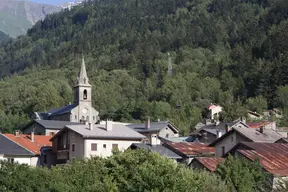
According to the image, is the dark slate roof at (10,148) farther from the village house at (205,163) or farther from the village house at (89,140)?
the village house at (205,163)

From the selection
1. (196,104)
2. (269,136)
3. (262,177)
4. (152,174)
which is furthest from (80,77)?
(152,174)

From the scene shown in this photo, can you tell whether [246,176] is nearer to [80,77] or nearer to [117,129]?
[117,129]

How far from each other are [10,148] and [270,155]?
23.6 meters

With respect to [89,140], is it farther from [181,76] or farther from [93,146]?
[181,76]

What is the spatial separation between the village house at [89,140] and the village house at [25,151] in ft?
3.39

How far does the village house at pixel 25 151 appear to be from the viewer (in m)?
55.7

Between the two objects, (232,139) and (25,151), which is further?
(25,151)

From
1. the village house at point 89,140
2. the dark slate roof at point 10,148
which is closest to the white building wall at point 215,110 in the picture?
the village house at point 89,140

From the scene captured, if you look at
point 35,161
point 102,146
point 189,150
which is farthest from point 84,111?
point 189,150

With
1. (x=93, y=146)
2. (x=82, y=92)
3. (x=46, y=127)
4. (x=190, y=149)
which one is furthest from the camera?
(x=82, y=92)

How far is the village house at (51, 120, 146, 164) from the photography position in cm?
5616

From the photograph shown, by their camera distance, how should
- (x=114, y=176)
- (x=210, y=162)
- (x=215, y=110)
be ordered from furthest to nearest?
(x=215, y=110) → (x=210, y=162) → (x=114, y=176)

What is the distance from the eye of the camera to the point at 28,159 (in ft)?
189

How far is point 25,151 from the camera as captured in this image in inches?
2259
